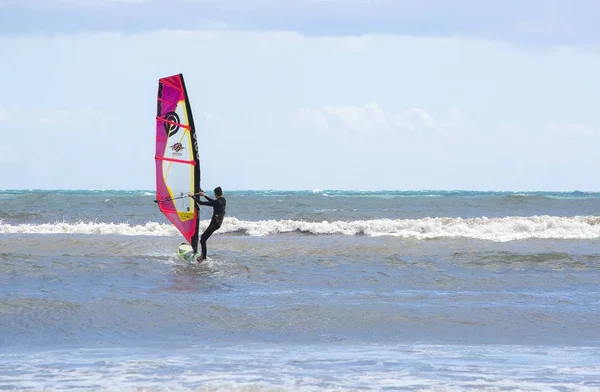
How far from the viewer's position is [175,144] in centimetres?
1294

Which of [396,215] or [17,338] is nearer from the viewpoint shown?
[17,338]

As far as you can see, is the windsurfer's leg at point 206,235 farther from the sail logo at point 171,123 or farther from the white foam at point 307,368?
the white foam at point 307,368

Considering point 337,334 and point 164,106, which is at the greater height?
point 164,106

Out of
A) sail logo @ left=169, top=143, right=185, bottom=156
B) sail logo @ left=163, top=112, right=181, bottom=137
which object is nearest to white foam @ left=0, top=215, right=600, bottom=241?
sail logo @ left=169, top=143, right=185, bottom=156

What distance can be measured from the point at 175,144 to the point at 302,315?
4.86 metres

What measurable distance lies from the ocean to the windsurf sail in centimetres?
125

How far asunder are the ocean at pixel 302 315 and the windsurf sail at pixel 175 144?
125 cm

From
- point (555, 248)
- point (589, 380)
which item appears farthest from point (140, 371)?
point (555, 248)

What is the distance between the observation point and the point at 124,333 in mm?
8203

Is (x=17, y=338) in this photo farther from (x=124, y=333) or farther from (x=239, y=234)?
(x=239, y=234)

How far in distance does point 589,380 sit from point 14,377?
4.33 m

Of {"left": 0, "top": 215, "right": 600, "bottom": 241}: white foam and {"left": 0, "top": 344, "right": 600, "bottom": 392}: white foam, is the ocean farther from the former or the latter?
{"left": 0, "top": 215, "right": 600, "bottom": 241}: white foam

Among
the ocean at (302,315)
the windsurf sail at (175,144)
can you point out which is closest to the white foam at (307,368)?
the ocean at (302,315)

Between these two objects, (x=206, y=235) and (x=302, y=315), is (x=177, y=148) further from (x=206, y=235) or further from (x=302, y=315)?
(x=302, y=315)
